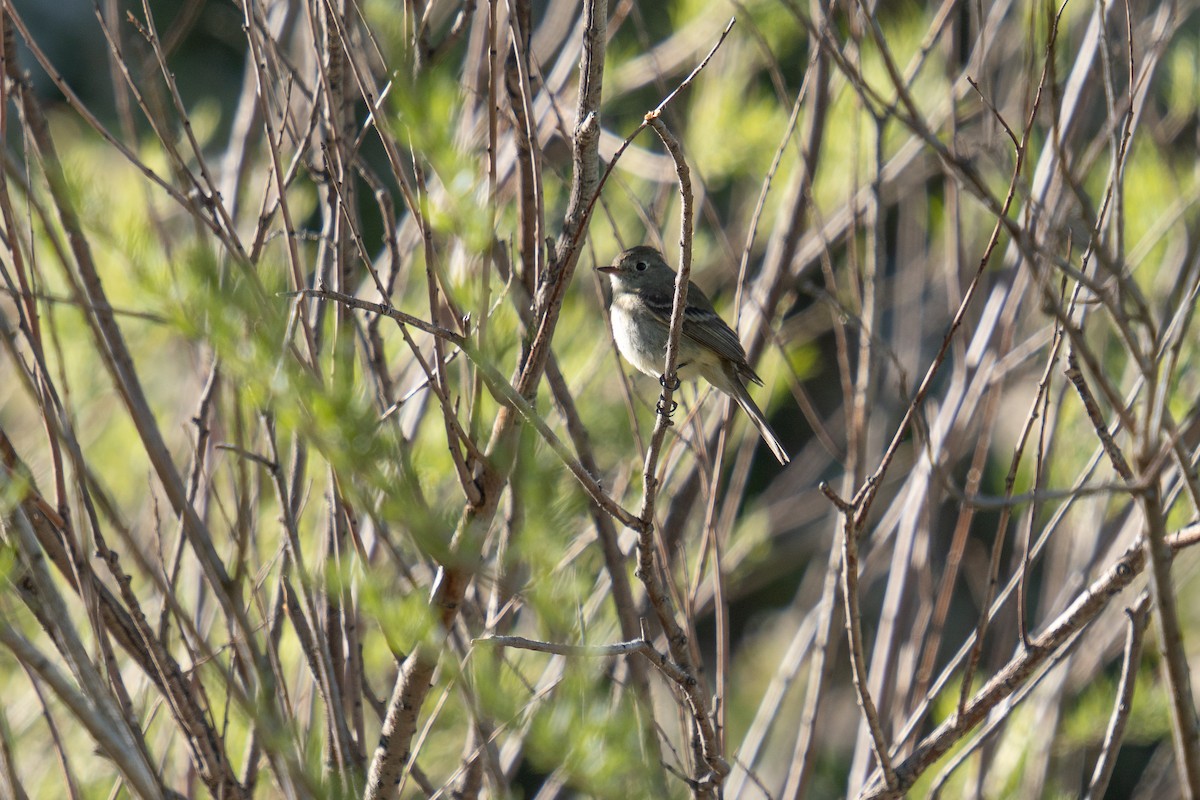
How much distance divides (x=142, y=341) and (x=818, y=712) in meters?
3.16

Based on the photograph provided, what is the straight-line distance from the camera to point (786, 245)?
3105mm

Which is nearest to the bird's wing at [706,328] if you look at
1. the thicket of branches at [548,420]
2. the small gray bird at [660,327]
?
the small gray bird at [660,327]

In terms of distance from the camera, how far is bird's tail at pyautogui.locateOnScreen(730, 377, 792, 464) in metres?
3.66

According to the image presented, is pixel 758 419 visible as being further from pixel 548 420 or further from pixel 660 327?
pixel 660 327

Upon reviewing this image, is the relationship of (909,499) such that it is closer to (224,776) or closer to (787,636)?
(224,776)

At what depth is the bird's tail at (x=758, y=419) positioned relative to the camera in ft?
12.0

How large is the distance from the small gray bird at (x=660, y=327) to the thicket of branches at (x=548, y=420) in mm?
175

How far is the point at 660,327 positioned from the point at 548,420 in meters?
1.62

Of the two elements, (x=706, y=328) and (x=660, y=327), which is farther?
(x=660, y=327)

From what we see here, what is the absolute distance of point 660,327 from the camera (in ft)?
16.1

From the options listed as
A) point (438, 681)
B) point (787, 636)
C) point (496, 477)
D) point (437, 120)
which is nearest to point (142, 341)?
point (438, 681)

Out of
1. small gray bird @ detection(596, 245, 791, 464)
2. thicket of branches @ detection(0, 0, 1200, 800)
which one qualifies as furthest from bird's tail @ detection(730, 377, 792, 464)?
thicket of branches @ detection(0, 0, 1200, 800)

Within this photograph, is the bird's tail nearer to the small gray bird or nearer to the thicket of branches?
the small gray bird

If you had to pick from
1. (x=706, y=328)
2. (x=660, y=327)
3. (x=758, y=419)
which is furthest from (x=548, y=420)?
(x=660, y=327)
